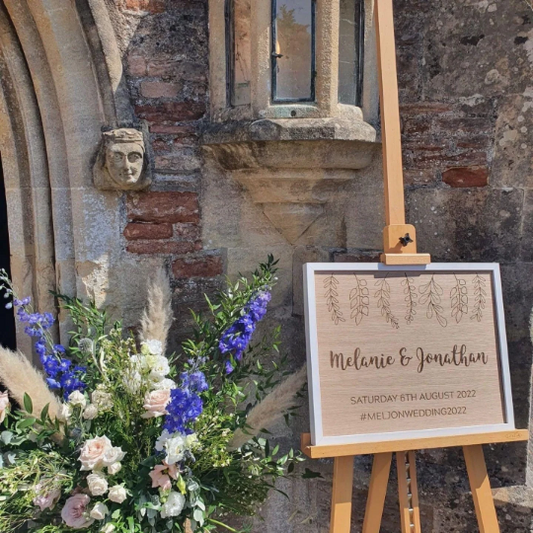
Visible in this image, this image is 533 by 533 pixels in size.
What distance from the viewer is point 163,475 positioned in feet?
5.57

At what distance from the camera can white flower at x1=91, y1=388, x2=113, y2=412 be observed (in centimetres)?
178

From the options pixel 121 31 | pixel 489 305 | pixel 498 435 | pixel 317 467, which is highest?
pixel 121 31

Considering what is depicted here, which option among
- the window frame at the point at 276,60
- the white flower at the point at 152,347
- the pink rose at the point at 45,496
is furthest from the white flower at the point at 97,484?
the window frame at the point at 276,60

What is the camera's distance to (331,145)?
82.3 inches

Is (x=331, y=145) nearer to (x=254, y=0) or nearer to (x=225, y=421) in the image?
(x=254, y=0)

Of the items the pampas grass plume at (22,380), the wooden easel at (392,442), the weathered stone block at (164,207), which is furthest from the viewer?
the weathered stone block at (164,207)

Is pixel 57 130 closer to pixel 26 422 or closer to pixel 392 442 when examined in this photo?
pixel 26 422

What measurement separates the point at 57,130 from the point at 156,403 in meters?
1.06

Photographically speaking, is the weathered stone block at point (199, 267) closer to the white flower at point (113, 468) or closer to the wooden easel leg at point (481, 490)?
the white flower at point (113, 468)

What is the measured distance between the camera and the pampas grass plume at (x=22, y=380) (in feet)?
5.30

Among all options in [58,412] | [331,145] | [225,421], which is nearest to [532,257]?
[331,145]

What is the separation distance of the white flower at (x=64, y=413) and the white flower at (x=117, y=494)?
0.80 ft

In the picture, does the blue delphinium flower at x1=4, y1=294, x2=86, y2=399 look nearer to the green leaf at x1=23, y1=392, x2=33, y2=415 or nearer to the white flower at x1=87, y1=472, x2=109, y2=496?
the green leaf at x1=23, y1=392, x2=33, y2=415

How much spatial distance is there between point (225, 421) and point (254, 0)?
1351 millimetres
